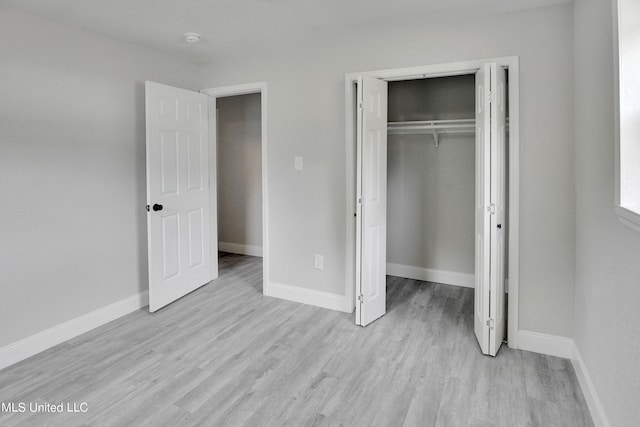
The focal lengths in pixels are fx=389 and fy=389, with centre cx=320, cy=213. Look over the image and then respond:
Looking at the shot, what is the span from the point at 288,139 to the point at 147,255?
5.60ft

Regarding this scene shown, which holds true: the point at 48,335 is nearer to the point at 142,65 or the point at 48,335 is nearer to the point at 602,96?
the point at 142,65

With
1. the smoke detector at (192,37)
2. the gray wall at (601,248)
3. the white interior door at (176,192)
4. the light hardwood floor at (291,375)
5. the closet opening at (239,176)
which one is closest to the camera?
the gray wall at (601,248)

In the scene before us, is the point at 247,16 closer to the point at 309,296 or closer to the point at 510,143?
the point at 510,143

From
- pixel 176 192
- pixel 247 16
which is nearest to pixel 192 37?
pixel 247 16

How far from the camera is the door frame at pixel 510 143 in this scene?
267cm

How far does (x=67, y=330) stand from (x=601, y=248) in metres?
3.52

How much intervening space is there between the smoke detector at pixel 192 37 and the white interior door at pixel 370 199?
143 cm

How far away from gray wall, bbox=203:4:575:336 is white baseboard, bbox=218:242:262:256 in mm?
1786

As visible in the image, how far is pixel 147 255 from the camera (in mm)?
3639

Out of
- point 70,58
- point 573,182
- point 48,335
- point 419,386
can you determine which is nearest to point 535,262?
point 573,182

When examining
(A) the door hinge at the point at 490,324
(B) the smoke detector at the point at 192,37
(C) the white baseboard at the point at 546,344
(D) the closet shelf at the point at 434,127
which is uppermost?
(B) the smoke detector at the point at 192,37

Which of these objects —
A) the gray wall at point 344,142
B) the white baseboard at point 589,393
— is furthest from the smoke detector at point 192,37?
the white baseboard at point 589,393

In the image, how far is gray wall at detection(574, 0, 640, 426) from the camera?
4.96 ft

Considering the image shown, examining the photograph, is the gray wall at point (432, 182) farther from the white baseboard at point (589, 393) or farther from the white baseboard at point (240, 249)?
the white baseboard at point (240, 249)
